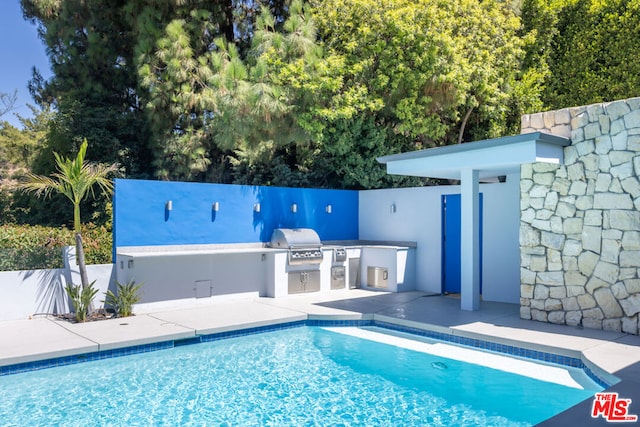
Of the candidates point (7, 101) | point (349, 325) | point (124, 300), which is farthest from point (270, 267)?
point (7, 101)

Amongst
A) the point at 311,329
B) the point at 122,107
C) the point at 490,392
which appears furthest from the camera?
the point at 122,107

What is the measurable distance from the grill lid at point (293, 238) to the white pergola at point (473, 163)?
8.68 feet

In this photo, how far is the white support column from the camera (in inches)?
384

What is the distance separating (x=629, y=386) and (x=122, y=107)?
1945 cm

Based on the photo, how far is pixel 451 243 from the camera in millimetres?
11938

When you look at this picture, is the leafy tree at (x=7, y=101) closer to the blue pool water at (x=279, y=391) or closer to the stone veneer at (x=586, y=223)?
the blue pool water at (x=279, y=391)

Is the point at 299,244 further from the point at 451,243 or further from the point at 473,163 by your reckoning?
the point at 473,163

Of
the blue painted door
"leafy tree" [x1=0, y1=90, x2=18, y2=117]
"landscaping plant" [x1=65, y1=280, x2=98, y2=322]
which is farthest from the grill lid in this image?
"leafy tree" [x1=0, y1=90, x2=18, y2=117]

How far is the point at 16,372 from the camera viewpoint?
267 inches

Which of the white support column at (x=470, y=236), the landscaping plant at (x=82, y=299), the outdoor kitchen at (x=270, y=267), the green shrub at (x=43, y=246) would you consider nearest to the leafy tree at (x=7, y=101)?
the green shrub at (x=43, y=246)

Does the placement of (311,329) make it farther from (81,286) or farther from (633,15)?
(633,15)

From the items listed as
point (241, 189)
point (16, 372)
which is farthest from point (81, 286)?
point (241, 189)

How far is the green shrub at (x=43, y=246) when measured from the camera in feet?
30.5

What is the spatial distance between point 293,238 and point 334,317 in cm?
281
